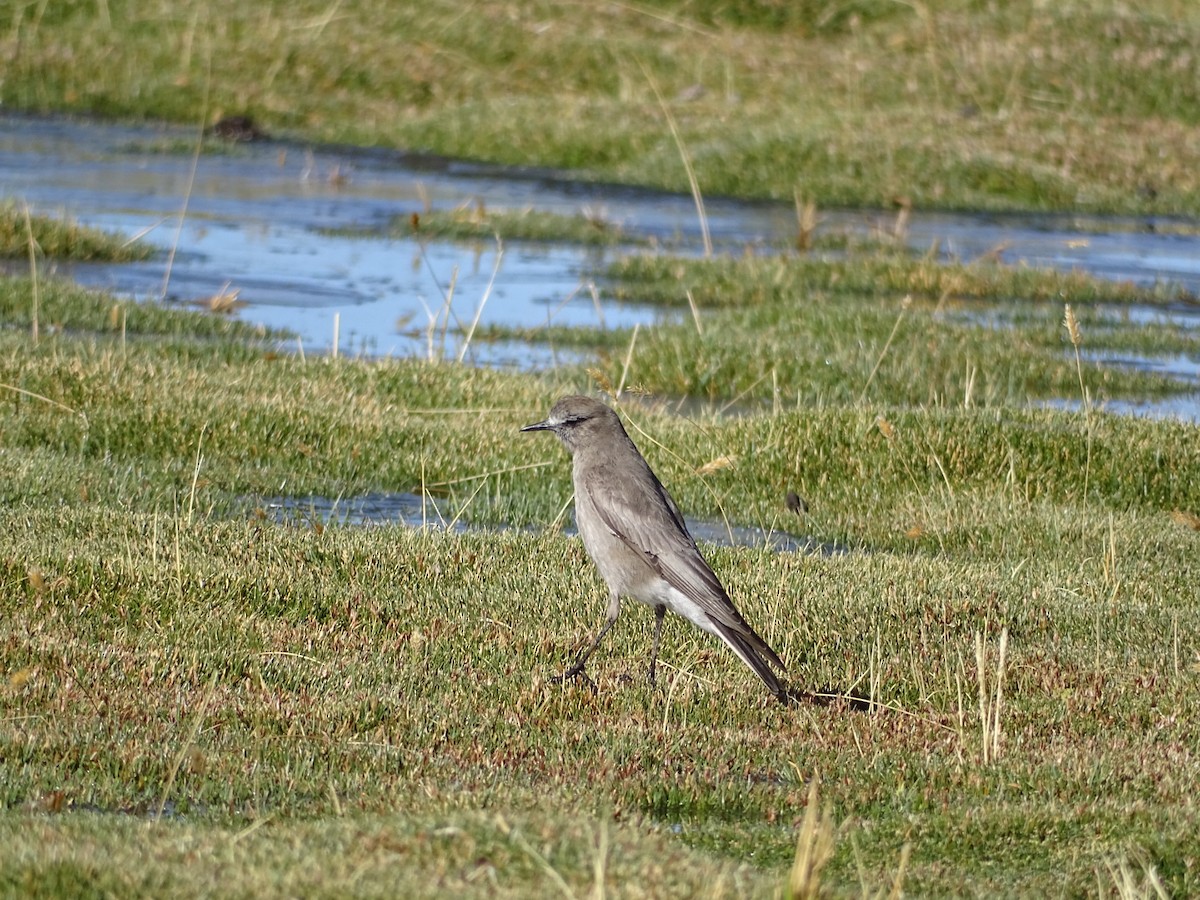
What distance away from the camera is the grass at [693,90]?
24875 millimetres

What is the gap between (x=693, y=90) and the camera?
93.8 ft

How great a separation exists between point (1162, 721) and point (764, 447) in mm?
4339

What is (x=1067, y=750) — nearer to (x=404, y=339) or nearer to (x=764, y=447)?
(x=764, y=447)

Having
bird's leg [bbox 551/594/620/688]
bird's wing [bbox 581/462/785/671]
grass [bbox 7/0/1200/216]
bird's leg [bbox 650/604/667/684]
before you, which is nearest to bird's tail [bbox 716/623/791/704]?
bird's wing [bbox 581/462/785/671]

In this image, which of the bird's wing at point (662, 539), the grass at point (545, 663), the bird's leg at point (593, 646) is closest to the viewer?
the grass at point (545, 663)

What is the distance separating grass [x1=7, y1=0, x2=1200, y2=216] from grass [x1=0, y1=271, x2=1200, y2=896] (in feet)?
45.6

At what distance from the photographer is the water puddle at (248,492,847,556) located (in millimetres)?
9469

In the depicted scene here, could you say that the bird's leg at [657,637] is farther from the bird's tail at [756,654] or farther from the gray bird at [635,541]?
the bird's tail at [756,654]

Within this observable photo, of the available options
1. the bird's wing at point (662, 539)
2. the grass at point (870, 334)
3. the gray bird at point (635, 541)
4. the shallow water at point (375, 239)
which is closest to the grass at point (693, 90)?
the shallow water at point (375, 239)

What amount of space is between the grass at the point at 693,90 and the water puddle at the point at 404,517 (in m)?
14.4

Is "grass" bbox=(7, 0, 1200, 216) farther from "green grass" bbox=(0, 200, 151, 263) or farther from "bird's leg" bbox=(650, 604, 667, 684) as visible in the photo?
"bird's leg" bbox=(650, 604, 667, 684)

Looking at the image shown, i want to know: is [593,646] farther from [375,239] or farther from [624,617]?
[375,239]

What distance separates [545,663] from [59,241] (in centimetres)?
1137

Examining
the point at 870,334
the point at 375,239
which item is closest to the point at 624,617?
the point at 870,334
